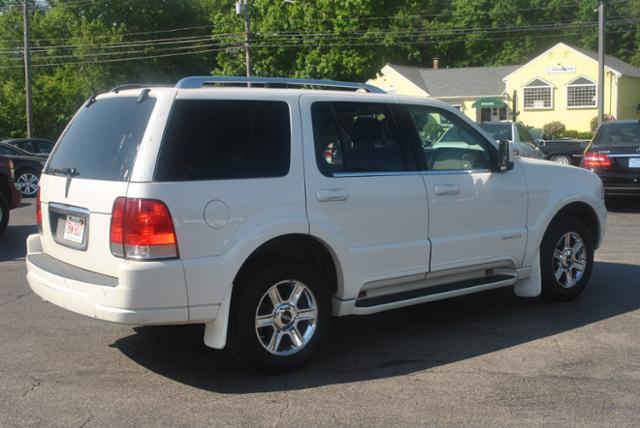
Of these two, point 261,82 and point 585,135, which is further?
point 585,135

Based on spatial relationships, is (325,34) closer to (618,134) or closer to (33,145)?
(33,145)

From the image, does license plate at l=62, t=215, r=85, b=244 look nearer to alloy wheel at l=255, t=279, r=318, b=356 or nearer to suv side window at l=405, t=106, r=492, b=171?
alloy wheel at l=255, t=279, r=318, b=356

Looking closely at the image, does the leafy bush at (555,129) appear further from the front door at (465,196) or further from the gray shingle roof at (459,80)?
the front door at (465,196)

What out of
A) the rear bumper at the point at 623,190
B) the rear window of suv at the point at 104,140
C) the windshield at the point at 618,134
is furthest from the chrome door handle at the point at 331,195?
the windshield at the point at 618,134

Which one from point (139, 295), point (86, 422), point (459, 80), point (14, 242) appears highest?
point (459, 80)

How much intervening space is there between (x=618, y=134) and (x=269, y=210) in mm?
10693

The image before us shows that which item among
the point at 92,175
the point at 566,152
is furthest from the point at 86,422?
the point at 566,152

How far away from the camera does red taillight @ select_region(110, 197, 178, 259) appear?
463 centimetres

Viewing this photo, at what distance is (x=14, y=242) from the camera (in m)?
11.4

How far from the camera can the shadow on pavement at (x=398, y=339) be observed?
5.25 metres

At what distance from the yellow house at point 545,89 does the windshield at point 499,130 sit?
1272 inches

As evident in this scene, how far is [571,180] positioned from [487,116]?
48.3 metres

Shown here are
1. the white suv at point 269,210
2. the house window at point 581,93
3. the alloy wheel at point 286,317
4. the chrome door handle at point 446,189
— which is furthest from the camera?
the house window at point 581,93

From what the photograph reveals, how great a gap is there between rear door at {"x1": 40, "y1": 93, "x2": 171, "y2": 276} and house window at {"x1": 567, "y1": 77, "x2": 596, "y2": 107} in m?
47.5
